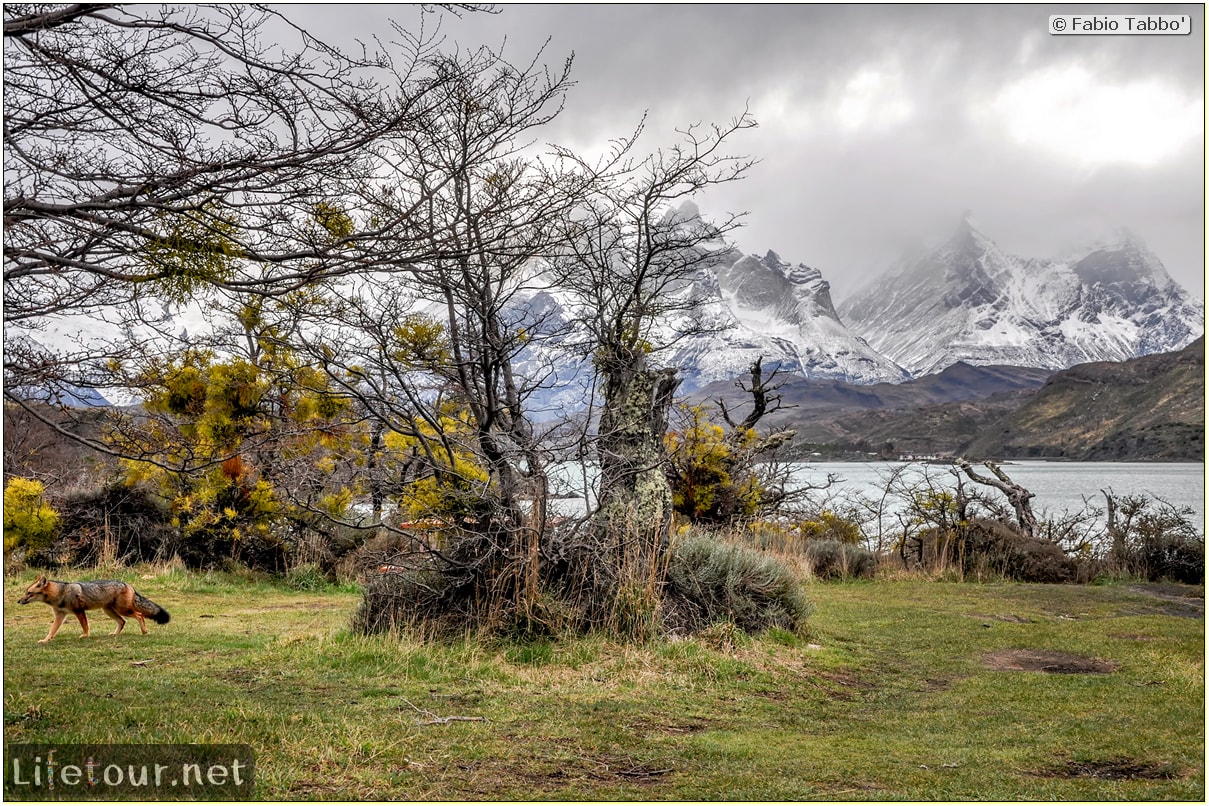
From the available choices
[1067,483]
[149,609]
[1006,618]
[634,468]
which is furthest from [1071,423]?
[149,609]

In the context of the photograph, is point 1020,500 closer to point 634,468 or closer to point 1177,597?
point 1177,597

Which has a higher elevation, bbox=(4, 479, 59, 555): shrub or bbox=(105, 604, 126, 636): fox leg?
bbox=(4, 479, 59, 555): shrub

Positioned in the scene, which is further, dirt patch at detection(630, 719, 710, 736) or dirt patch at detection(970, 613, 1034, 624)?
dirt patch at detection(970, 613, 1034, 624)

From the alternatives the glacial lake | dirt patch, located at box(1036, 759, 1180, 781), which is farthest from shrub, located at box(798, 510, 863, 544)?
dirt patch, located at box(1036, 759, 1180, 781)

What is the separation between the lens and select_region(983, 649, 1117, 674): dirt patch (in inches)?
348

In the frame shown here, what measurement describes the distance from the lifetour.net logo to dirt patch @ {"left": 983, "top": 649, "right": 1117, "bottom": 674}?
7.13 m

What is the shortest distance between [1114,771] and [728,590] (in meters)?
4.51

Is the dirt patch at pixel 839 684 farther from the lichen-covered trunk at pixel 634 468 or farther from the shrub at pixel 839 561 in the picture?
the shrub at pixel 839 561

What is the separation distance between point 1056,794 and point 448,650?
5.11 metres

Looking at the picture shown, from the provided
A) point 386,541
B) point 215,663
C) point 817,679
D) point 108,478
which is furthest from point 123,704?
point 108,478

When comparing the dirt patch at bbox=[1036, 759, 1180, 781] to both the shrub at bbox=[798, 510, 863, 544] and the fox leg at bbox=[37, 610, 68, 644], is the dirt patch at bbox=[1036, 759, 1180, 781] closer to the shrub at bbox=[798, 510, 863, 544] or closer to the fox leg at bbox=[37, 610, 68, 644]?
the fox leg at bbox=[37, 610, 68, 644]

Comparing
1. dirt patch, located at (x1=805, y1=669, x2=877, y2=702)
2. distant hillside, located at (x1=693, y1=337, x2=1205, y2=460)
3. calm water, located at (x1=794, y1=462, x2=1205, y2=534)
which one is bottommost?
Result: dirt patch, located at (x1=805, y1=669, x2=877, y2=702)

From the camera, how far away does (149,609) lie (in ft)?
31.5

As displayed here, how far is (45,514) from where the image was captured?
46.8ft
